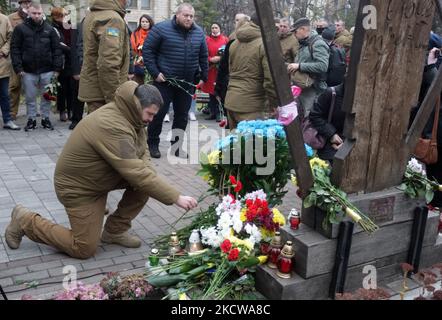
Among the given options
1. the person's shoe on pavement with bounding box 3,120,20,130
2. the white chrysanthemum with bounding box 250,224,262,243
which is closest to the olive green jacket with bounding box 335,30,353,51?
the person's shoe on pavement with bounding box 3,120,20,130

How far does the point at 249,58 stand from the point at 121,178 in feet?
8.31

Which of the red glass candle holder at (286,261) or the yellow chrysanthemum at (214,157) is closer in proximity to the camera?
the red glass candle holder at (286,261)

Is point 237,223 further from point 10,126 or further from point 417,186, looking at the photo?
point 10,126

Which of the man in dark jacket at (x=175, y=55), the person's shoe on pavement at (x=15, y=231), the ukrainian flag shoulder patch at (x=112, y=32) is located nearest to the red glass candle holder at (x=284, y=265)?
the person's shoe on pavement at (x=15, y=231)

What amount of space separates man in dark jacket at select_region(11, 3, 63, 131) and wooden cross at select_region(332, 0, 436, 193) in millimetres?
6042

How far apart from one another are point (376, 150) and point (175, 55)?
12.5 ft

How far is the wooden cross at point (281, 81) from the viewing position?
2.60 m

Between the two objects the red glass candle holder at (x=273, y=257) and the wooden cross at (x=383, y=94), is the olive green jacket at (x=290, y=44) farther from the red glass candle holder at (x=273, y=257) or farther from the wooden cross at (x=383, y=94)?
the red glass candle holder at (x=273, y=257)

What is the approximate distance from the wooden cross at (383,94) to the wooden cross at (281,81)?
253 mm

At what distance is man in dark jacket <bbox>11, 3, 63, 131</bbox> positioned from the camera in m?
7.54

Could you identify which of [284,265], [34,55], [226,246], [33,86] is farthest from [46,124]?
[284,265]

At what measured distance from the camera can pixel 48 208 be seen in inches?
190
